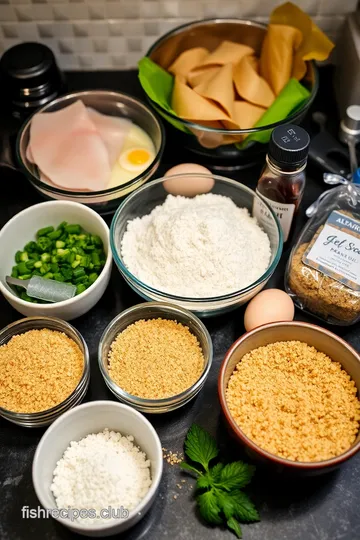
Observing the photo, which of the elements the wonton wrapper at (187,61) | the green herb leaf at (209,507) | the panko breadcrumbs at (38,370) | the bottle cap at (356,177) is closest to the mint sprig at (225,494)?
the green herb leaf at (209,507)

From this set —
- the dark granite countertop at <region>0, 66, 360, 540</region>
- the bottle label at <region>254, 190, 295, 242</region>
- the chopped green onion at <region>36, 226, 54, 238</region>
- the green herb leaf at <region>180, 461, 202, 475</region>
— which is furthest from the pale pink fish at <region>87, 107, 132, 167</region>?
the green herb leaf at <region>180, 461, 202, 475</region>

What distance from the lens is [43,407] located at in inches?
39.3

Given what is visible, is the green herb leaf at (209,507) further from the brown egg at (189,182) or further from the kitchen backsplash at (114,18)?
the kitchen backsplash at (114,18)

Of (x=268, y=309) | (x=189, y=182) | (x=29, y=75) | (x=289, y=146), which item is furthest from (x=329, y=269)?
(x=29, y=75)

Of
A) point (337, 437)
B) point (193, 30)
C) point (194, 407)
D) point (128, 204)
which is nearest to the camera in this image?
point (337, 437)

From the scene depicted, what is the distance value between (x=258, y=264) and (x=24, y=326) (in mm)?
481

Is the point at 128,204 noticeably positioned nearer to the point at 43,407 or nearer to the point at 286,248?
the point at 286,248

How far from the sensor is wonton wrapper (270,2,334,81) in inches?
52.6

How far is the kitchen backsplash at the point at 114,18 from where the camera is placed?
1.42m

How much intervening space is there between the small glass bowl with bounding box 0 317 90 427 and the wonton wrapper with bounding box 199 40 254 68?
2.39 ft

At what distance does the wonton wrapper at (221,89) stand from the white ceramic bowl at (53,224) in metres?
0.38

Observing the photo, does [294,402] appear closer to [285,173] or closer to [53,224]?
[285,173]

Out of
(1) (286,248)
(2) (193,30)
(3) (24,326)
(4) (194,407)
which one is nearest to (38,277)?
(3) (24,326)

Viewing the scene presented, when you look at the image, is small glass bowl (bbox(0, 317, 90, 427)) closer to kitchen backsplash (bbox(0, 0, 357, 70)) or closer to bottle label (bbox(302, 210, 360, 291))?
bottle label (bbox(302, 210, 360, 291))
